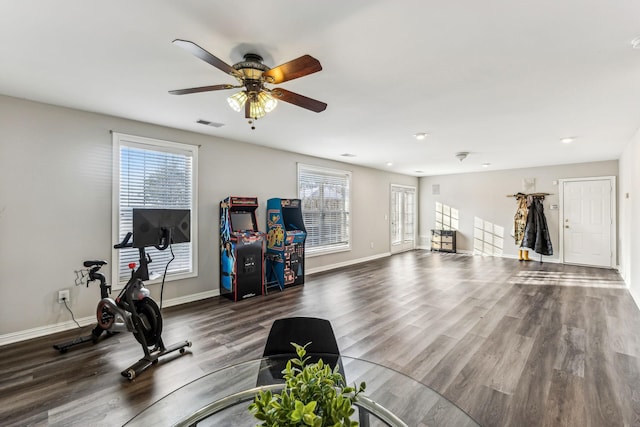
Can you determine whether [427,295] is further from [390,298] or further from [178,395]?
[178,395]

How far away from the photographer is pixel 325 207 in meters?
6.45

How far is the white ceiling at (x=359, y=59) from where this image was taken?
1.70m

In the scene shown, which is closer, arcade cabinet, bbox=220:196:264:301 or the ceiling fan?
the ceiling fan

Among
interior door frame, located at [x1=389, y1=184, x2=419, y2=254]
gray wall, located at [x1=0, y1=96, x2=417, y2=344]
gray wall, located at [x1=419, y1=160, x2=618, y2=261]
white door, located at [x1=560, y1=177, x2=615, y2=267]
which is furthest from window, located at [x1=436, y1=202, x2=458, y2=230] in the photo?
gray wall, located at [x1=0, y1=96, x2=417, y2=344]

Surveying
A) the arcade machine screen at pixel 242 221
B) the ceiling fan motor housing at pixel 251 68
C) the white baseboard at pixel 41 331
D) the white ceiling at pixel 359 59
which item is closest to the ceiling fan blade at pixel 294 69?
the ceiling fan motor housing at pixel 251 68

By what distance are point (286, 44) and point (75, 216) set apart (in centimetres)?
312

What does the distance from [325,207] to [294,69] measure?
4.67 m

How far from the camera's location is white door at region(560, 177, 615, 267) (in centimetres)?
645

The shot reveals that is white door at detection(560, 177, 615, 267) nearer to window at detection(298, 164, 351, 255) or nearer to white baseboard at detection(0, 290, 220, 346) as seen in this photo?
window at detection(298, 164, 351, 255)

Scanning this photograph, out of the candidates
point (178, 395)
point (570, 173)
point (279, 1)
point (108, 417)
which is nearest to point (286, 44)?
point (279, 1)

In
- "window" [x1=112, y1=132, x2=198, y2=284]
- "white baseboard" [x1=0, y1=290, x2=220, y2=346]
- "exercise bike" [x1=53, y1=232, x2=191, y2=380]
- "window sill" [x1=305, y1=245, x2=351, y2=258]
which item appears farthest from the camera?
"window sill" [x1=305, y1=245, x2=351, y2=258]

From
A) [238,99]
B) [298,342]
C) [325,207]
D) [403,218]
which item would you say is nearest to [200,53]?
[238,99]

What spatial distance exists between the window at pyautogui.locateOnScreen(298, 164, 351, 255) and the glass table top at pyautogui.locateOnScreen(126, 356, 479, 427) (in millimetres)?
4002

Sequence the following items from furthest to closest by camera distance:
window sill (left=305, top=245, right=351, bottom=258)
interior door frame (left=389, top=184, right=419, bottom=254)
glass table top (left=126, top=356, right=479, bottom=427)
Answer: interior door frame (left=389, top=184, right=419, bottom=254) < window sill (left=305, top=245, right=351, bottom=258) < glass table top (left=126, top=356, right=479, bottom=427)
